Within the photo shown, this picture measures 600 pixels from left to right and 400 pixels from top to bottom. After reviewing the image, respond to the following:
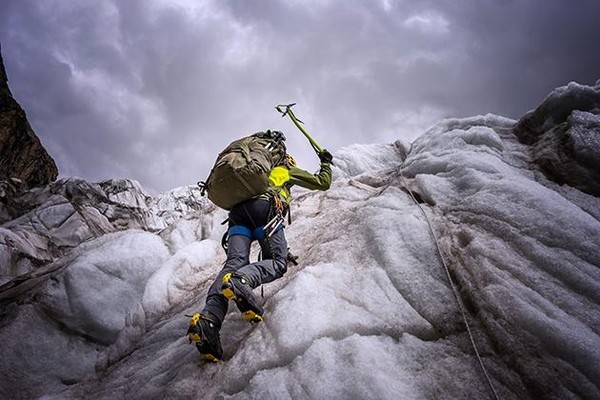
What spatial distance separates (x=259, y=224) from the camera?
4.77 meters

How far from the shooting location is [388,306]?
4.14 m

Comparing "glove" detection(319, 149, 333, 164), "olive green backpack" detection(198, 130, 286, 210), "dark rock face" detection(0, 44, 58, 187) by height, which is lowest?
"olive green backpack" detection(198, 130, 286, 210)

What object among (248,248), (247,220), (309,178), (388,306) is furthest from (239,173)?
(388,306)

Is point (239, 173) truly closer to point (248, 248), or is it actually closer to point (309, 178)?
point (248, 248)

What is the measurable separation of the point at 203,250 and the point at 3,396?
196 inches

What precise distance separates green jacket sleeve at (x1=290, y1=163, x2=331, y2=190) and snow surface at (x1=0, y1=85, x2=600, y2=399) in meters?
1.12

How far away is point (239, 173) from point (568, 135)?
619cm

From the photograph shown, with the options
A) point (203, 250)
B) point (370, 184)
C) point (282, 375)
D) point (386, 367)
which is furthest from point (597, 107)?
point (203, 250)

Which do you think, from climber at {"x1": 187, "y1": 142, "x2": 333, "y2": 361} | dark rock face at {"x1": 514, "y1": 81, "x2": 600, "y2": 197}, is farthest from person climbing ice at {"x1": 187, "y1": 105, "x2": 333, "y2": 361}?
dark rock face at {"x1": 514, "y1": 81, "x2": 600, "y2": 197}

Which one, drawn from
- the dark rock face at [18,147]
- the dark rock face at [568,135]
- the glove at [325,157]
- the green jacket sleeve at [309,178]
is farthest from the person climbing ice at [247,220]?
the dark rock face at [18,147]

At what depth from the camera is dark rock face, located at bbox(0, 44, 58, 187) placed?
118 ft

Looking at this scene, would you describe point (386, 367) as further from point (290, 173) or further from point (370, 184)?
point (370, 184)

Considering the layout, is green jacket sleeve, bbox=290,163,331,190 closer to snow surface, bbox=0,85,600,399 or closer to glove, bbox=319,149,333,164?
glove, bbox=319,149,333,164

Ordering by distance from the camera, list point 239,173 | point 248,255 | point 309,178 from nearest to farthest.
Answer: point 239,173 < point 248,255 < point 309,178
